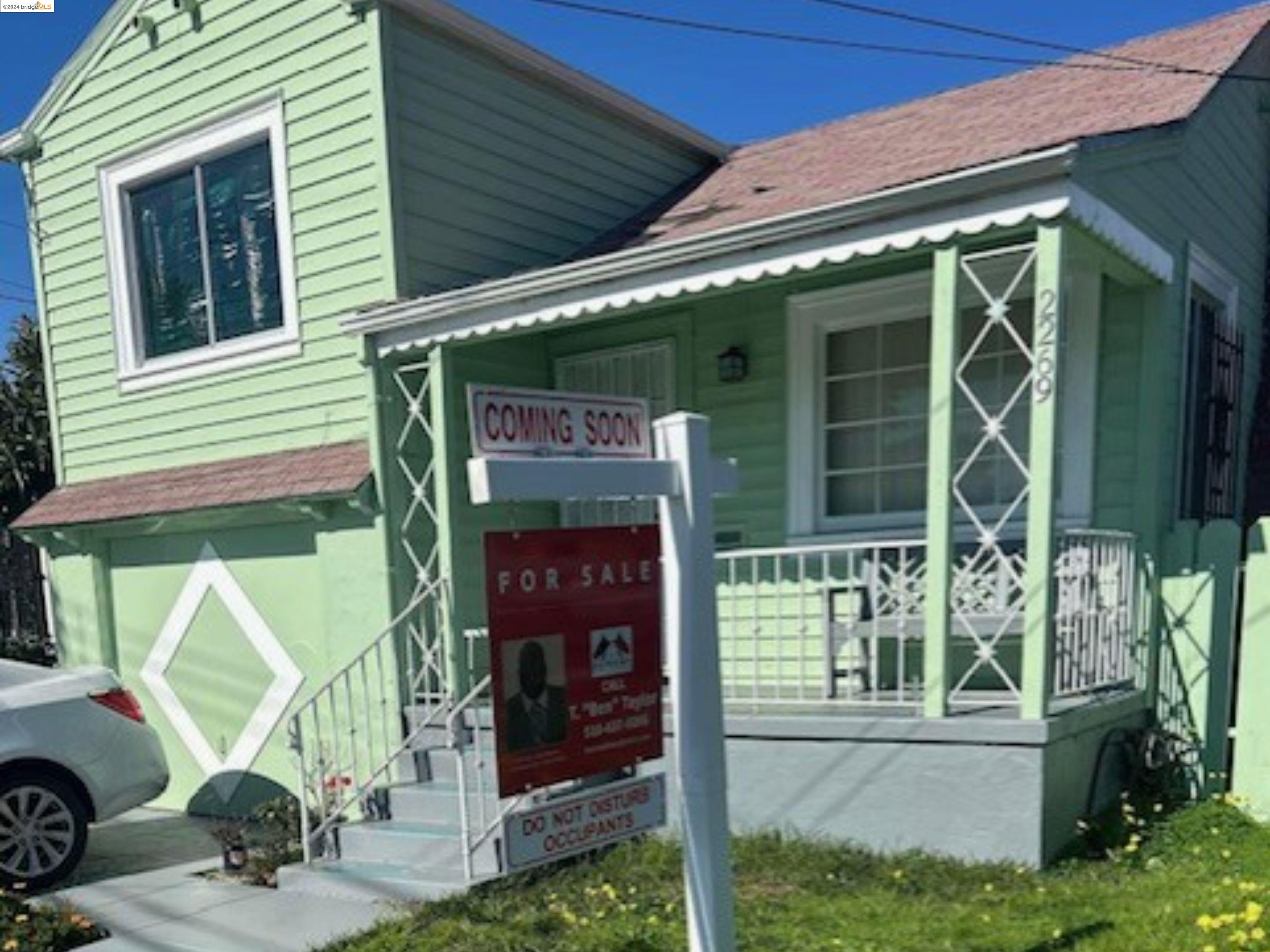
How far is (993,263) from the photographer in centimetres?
509

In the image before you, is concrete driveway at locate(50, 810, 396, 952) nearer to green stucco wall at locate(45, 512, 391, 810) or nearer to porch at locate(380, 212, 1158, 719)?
green stucco wall at locate(45, 512, 391, 810)

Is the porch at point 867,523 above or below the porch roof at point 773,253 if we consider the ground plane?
below

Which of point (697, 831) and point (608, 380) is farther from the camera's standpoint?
point (608, 380)

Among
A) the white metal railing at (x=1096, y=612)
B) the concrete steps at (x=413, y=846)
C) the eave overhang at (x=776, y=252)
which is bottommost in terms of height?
the concrete steps at (x=413, y=846)

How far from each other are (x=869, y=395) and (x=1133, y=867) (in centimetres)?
293

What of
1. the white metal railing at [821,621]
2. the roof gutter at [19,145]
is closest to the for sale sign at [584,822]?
the white metal railing at [821,621]

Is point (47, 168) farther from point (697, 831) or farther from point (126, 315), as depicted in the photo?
point (697, 831)

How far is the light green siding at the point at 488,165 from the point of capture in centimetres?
602

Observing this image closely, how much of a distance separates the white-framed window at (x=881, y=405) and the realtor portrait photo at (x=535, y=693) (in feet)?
11.9

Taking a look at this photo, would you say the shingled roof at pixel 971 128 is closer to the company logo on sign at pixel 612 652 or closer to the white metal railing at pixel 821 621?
the white metal railing at pixel 821 621

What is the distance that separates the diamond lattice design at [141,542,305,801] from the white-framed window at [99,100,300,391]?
5.34 feet

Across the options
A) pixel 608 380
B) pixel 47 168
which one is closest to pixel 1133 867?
pixel 608 380

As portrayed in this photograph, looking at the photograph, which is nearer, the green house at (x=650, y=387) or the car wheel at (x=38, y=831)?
the green house at (x=650, y=387)

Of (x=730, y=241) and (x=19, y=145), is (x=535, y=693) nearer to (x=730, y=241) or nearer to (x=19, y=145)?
(x=730, y=241)
